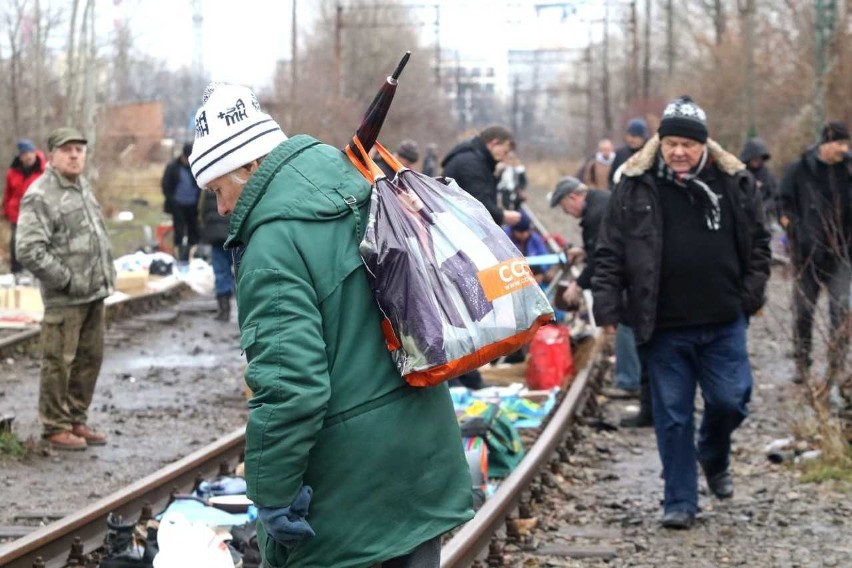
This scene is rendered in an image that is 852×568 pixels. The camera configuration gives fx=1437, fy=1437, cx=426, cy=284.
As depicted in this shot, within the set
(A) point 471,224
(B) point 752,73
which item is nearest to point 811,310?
(A) point 471,224

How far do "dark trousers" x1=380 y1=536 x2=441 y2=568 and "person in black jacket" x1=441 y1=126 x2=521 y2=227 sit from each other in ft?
23.2

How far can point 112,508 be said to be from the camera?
7.34 m

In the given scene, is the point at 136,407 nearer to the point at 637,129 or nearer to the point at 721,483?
the point at 721,483

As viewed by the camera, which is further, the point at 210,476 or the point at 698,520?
the point at 210,476

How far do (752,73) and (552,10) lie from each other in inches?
412

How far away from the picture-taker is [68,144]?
8.87m

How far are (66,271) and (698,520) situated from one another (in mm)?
4148

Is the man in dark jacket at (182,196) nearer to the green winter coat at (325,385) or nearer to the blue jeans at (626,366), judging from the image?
the blue jeans at (626,366)

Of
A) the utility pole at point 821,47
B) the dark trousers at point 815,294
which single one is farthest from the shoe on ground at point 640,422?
the utility pole at point 821,47

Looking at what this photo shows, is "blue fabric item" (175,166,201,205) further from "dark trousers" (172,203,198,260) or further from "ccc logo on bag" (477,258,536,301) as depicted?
"ccc logo on bag" (477,258,536,301)

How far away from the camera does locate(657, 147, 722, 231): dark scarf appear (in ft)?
22.6

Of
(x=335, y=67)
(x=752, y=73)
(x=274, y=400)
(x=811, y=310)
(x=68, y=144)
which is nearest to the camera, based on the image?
(x=274, y=400)

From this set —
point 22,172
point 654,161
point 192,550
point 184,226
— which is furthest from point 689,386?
point 184,226

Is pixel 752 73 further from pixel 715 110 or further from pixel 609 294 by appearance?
pixel 609 294
